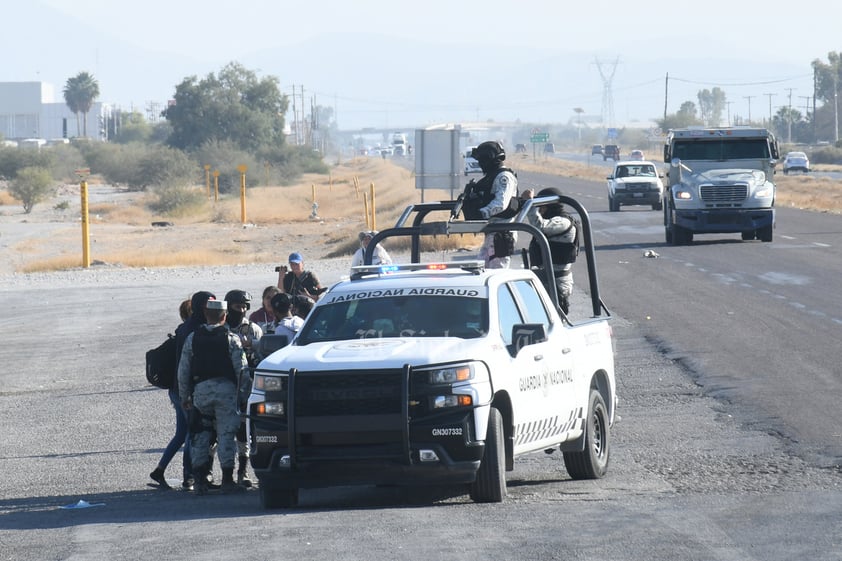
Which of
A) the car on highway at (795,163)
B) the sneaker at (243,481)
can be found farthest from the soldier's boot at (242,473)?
the car on highway at (795,163)

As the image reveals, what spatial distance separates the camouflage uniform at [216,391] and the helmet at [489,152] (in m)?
3.04

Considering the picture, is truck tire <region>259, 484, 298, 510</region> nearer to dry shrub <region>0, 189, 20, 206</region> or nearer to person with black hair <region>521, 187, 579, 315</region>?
person with black hair <region>521, 187, 579, 315</region>

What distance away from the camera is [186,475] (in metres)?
10.7

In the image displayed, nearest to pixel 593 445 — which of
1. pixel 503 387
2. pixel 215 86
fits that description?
pixel 503 387

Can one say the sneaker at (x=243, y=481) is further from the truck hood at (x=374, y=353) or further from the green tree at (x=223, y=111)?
the green tree at (x=223, y=111)

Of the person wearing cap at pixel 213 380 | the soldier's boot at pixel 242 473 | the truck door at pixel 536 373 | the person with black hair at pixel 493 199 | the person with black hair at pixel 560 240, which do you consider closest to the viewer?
the truck door at pixel 536 373

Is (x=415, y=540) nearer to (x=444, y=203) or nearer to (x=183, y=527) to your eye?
(x=183, y=527)

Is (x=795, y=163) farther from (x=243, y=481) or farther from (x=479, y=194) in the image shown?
(x=243, y=481)

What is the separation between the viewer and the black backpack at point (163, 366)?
34.7 ft

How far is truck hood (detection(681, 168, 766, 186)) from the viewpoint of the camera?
33.1 metres

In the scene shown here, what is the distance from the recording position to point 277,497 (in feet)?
29.4

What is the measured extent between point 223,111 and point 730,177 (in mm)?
99733

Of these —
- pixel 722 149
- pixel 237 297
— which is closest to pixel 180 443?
pixel 237 297

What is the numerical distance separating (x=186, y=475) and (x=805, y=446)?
5.10 meters
